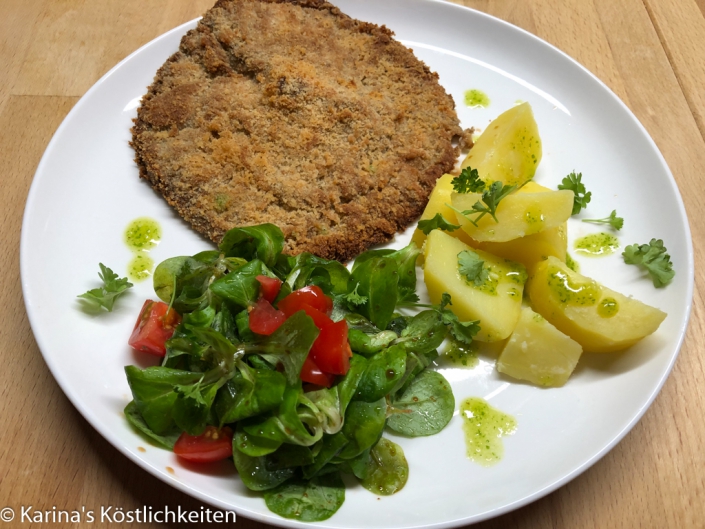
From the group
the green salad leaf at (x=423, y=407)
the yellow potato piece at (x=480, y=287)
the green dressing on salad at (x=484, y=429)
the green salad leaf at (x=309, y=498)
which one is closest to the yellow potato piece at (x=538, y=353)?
the yellow potato piece at (x=480, y=287)

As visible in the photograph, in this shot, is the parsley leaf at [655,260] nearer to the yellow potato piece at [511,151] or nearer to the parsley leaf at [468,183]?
the yellow potato piece at [511,151]

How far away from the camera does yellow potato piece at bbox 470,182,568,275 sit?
87.8 inches

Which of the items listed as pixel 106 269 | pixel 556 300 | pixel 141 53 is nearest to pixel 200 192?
pixel 106 269

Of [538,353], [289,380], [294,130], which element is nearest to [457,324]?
[538,353]

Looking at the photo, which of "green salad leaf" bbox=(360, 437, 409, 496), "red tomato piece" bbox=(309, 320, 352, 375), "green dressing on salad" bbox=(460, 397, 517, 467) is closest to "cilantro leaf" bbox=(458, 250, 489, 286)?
"green dressing on salad" bbox=(460, 397, 517, 467)

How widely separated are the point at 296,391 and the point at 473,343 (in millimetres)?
885

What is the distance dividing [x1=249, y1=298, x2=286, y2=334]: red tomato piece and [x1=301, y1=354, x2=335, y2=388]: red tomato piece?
0.17 m

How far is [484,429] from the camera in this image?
80.5 inches

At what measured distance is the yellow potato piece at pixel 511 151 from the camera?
2504 millimetres

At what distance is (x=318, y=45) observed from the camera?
2.91 meters

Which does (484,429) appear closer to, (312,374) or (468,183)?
(312,374)

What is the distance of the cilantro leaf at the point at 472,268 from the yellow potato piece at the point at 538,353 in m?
0.22

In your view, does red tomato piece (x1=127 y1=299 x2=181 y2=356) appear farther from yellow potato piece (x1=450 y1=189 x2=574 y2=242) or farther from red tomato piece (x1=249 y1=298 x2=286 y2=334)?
yellow potato piece (x1=450 y1=189 x2=574 y2=242)

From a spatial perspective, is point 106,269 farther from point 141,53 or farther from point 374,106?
point 374,106
